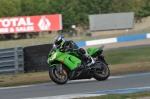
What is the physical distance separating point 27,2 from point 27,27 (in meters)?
13.0

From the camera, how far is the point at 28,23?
45094mm

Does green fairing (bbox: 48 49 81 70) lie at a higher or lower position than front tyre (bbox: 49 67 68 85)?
higher

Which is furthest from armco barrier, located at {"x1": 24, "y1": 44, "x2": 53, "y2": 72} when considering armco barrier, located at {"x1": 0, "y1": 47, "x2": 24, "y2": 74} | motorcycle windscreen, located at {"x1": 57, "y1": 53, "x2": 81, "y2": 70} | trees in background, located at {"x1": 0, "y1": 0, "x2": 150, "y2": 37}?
trees in background, located at {"x1": 0, "y1": 0, "x2": 150, "y2": 37}

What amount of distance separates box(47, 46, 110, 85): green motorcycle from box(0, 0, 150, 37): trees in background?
4196 centimetres

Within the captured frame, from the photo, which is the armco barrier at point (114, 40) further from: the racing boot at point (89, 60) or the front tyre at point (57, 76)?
the front tyre at point (57, 76)

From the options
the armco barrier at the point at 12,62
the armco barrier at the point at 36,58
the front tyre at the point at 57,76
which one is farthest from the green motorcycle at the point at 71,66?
the armco barrier at the point at 12,62

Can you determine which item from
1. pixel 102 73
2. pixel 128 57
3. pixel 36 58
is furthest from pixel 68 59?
pixel 128 57

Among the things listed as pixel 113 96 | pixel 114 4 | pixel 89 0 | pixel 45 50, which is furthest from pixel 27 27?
pixel 113 96

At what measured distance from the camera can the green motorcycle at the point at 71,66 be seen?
36.2ft

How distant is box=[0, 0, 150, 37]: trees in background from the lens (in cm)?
5509

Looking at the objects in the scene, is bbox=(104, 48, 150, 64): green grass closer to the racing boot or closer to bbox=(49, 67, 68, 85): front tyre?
the racing boot

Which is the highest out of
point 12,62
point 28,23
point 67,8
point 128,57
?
point 67,8

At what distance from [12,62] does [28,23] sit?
88.8 ft

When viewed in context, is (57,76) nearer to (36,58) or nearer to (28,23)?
(36,58)
